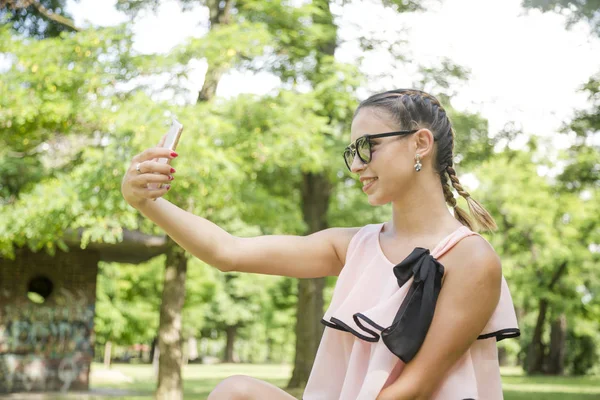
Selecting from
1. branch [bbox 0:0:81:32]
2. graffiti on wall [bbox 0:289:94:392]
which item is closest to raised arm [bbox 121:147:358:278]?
branch [bbox 0:0:81:32]

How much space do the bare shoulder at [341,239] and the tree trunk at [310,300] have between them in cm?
1413

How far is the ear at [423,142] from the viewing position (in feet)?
6.71

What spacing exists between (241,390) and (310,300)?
1492cm

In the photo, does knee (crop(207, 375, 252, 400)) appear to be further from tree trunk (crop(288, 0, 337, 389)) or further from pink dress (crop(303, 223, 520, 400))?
tree trunk (crop(288, 0, 337, 389))

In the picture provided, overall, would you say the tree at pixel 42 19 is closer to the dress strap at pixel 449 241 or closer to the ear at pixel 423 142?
the ear at pixel 423 142

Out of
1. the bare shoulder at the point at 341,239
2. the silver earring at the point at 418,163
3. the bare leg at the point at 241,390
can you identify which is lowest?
the bare leg at the point at 241,390

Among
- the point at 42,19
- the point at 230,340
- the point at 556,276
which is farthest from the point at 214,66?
the point at 230,340

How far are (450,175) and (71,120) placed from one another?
9734mm

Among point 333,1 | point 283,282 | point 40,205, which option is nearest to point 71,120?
point 40,205

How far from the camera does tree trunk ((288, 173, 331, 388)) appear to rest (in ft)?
54.5

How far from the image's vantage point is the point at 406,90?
214 centimetres

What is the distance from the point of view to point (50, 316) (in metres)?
17.5

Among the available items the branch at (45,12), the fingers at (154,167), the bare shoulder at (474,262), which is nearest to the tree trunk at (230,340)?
the branch at (45,12)

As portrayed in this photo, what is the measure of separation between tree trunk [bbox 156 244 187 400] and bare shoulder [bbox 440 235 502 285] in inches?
458
